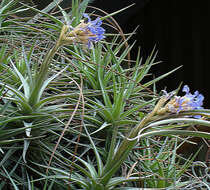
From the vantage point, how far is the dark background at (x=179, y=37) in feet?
9.50

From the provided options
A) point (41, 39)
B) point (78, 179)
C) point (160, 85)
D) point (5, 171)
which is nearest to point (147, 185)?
point (78, 179)

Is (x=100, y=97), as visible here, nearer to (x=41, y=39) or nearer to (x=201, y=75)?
(x=41, y=39)

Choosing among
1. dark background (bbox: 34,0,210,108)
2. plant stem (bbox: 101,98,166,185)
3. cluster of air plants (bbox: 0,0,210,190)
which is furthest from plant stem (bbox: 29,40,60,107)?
dark background (bbox: 34,0,210,108)

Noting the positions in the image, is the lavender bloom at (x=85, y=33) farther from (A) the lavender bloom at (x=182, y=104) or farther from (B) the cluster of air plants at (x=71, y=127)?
(A) the lavender bloom at (x=182, y=104)

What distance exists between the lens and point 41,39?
2.58ft

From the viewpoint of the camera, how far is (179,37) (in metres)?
2.97

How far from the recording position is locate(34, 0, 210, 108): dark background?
2896mm

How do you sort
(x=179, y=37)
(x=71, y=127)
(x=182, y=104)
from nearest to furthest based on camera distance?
(x=182, y=104), (x=71, y=127), (x=179, y=37)

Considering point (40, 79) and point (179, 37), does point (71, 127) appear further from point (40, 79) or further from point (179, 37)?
point (179, 37)

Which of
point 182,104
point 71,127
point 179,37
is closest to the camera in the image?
point 182,104

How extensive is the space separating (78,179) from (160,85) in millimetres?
2480

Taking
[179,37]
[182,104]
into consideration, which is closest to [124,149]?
[182,104]

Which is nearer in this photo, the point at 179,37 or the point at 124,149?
the point at 124,149

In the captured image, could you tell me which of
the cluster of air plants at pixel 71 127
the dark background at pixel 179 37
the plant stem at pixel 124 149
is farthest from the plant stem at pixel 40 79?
the dark background at pixel 179 37
